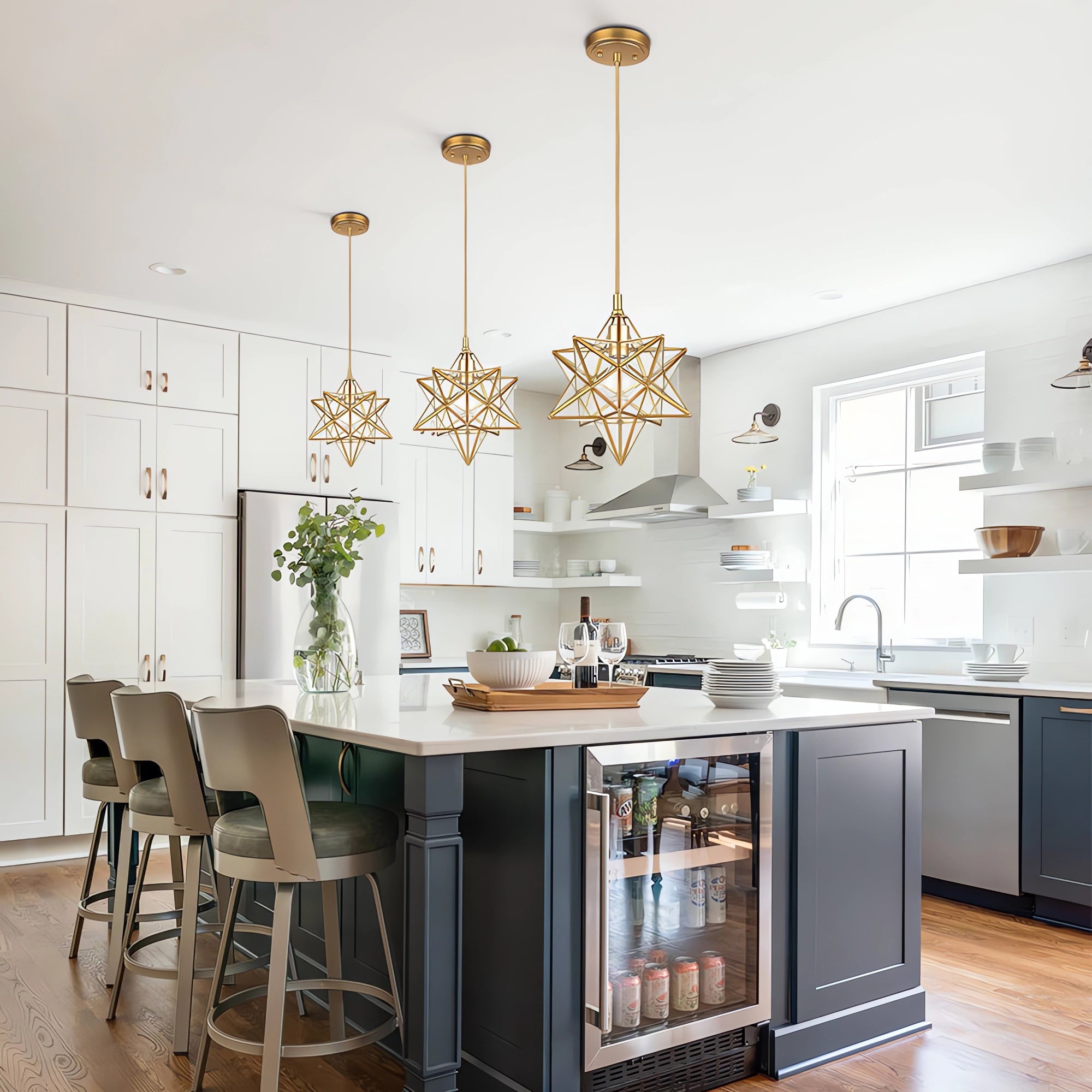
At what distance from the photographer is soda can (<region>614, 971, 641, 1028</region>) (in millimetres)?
2227

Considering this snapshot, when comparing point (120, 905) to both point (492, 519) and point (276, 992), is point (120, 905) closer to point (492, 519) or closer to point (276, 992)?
point (276, 992)

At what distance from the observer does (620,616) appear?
267 inches

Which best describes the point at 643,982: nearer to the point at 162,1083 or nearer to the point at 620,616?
the point at 162,1083

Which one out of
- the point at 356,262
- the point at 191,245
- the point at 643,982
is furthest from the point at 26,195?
the point at 643,982

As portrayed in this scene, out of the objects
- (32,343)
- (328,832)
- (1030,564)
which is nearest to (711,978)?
(328,832)

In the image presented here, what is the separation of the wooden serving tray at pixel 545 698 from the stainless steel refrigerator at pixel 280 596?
251cm

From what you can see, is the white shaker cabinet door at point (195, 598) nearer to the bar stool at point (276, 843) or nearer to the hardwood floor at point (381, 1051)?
the hardwood floor at point (381, 1051)

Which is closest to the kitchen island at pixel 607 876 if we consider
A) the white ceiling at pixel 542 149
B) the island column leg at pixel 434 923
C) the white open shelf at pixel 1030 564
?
the island column leg at pixel 434 923

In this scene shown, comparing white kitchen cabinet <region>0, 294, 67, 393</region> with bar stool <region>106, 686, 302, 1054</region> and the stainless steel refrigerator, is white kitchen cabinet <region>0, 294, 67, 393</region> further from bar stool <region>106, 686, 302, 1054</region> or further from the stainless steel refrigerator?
bar stool <region>106, 686, 302, 1054</region>

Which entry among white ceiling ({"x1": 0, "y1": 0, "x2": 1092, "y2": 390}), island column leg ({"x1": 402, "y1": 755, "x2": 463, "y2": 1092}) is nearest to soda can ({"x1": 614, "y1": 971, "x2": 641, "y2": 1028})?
island column leg ({"x1": 402, "y1": 755, "x2": 463, "y2": 1092})

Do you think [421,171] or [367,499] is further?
[367,499]

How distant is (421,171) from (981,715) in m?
2.98

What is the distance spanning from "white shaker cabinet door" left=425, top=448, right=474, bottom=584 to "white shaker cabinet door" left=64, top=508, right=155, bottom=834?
1680 mm

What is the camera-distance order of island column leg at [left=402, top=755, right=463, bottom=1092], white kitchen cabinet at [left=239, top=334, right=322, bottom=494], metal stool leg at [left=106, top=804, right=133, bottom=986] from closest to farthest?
island column leg at [left=402, top=755, right=463, bottom=1092]
metal stool leg at [left=106, top=804, right=133, bottom=986]
white kitchen cabinet at [left=239, top=334, right=322, bottom=494]
